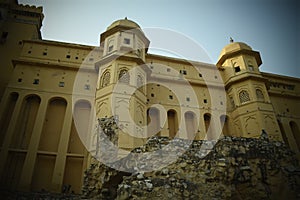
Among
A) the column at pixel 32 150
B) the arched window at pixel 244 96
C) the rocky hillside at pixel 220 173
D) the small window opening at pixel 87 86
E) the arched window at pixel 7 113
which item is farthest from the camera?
the arched window at pixel 244 96

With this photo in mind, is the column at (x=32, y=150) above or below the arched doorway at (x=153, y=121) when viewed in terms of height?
below

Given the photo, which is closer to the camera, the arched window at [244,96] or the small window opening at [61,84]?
the small window opening at [61,84]

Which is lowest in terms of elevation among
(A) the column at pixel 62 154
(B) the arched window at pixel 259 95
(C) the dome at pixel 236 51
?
(A) the column at pixel 62 154

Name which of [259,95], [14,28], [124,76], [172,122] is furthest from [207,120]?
[14,28]

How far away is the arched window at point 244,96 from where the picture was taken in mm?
23306

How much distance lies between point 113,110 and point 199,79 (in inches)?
504

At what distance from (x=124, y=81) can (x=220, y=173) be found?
1289 centimetres

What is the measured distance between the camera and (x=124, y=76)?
1981 centimetres

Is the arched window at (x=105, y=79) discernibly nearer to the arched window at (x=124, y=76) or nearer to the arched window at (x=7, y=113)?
the arched window at (x=124, y=76)

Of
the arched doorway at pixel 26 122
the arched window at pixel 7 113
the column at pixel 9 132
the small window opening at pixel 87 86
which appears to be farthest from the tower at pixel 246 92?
the arched window at pixel 7 113

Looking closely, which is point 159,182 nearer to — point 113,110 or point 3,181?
point 113,110

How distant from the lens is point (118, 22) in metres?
23.8

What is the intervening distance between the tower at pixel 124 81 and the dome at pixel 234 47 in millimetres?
10600

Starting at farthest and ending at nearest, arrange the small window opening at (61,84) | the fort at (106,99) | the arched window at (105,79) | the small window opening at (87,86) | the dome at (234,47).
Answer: the dome at (234,47) → the small window opening at (87,86) → the small window opening at (61,84) → the arched window at (105,79) → the fort at (106,99)
